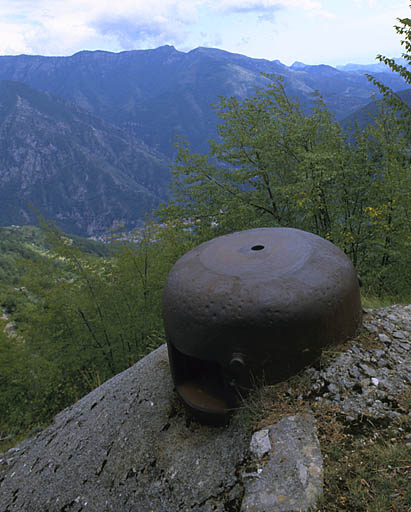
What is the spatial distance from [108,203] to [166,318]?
19799 centimetres

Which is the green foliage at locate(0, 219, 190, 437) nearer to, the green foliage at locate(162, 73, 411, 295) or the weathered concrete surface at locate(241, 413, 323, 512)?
the green foliage at locate(162, 73, 411, 295)

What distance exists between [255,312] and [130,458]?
116 inches

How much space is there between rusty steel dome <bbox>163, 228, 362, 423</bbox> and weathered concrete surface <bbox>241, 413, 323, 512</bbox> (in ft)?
1.99

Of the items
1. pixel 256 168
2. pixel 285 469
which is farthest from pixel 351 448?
pixel 256 168

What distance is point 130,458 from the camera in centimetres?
484

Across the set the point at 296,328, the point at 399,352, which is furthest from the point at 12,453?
the point at 399,352

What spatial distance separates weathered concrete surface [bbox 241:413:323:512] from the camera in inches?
122

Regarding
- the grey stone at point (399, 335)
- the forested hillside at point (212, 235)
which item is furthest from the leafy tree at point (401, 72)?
the grey stone at point (399, 335)

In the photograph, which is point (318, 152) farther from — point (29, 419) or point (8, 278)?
point (8, 278)

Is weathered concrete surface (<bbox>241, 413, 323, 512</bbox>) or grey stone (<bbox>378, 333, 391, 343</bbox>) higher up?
grey stone (<bbox>378, 333, 391, 343</bbox>)

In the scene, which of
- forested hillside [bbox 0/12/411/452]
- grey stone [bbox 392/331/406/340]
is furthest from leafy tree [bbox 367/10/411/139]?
grey stone [bbox 392/331/406/340]

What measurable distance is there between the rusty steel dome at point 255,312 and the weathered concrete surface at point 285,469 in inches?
23.9

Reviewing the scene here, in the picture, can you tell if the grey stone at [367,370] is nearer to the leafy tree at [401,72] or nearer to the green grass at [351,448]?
the green grass at [351,448]

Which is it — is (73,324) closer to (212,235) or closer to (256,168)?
(212,235)
